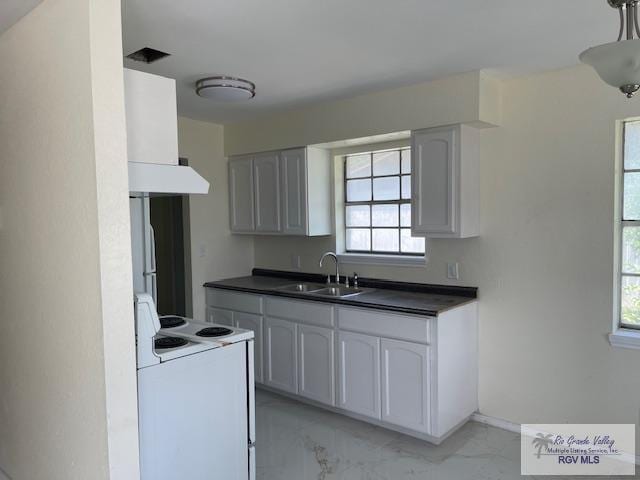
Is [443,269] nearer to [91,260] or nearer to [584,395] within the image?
[584,395]

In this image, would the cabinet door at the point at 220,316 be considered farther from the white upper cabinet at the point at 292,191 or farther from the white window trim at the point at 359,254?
the white window trim at the point at 359,254

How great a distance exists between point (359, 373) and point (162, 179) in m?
Result: 2.01

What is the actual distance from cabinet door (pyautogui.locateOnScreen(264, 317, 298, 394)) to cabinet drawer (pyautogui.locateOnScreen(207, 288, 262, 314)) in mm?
169

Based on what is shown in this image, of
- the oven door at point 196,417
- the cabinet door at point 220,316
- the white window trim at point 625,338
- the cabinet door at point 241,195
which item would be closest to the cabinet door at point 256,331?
the cabinet door at point 220,316

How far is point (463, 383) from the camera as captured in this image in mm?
3256

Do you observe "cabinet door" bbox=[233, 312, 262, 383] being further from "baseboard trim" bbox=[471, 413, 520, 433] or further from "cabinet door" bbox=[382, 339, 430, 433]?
"baseboard trim" bbox=[471, 413, 520, 433]

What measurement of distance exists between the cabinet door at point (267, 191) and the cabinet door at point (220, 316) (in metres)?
0.78

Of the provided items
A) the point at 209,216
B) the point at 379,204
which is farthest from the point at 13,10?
the point at 379,204

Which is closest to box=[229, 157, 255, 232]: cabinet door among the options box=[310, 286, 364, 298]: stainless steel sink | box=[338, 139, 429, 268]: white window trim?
box=[338, 139, 429, 268]: white window trim

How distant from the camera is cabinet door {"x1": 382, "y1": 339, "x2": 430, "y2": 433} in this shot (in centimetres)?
303

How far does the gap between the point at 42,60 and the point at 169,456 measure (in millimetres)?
1624

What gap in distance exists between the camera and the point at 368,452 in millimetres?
3002

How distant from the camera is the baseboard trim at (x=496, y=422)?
10.7 feet

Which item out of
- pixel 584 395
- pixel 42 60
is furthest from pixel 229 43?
pixel 584 395
